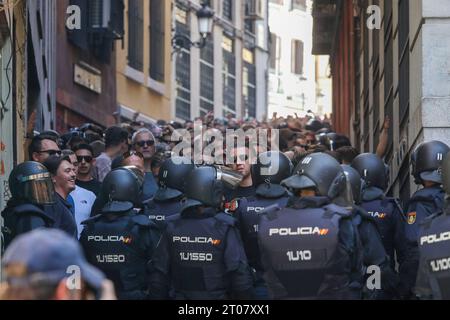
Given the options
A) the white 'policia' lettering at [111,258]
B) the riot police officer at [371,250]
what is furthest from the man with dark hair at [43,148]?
the riot police officer at [371,250]

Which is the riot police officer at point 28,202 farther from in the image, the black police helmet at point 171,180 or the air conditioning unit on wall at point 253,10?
the air conditioning unit on wall at point 253,10

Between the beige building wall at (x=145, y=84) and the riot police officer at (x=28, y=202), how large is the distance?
19408 millimetres

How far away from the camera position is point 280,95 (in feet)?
203

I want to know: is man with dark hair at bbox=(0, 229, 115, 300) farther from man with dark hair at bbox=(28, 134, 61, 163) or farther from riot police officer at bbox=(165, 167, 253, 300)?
man with dark hair at bbox=(28, 134, 61, 163)

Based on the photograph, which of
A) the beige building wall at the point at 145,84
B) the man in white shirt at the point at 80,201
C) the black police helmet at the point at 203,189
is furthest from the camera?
the beige building wall at the point at 145,84

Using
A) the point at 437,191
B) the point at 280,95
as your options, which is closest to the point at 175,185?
the point at 437,191

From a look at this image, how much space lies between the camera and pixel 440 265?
880cm

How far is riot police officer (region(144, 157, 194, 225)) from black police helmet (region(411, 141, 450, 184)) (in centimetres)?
179

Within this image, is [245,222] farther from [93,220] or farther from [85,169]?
[85,169]

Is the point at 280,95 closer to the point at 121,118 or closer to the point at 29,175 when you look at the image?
the point at 121,118

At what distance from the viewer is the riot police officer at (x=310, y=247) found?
932 centimetres

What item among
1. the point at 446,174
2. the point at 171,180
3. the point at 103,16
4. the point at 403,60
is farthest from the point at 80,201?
the point at 103,16

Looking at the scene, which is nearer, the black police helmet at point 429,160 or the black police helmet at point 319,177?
the black police helmet at point 319,177

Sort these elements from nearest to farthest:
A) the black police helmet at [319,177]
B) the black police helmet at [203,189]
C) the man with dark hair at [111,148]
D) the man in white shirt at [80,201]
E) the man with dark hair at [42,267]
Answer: the man with dark hair at [42,267], the black police helmet at [319,177], the black police helmet at [203,189], the man in white shirt at [80,201], the man with dark hair at [111,148]
